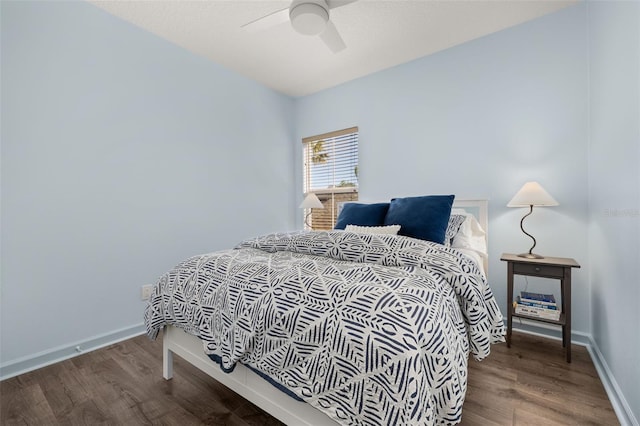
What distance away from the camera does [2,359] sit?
1721 mm

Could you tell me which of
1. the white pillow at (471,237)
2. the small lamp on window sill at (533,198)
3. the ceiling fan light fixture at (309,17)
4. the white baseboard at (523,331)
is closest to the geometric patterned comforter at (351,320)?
the white baseboard at (523,331)

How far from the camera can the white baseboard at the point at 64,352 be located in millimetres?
1742

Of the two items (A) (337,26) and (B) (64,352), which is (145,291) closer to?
(B) (64,352)

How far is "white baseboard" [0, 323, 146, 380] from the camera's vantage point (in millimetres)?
1742

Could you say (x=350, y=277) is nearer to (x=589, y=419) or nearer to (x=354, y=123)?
(x=589, y=419)

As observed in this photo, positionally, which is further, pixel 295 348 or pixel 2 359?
pixel 2 359

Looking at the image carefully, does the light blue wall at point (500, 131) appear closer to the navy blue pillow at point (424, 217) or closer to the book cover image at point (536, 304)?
the book cover image at point (536, 304)

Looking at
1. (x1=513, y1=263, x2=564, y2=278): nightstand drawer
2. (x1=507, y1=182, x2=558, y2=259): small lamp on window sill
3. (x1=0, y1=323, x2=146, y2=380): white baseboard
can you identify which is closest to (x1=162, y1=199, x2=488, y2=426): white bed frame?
(x1=0, y1=323, x2=146, y2=380): white baseboard

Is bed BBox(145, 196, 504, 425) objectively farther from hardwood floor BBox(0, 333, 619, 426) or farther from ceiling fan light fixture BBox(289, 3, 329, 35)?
ceiling fan light fixture BBox(289, 3, 329, 35)

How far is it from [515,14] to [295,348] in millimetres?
2951

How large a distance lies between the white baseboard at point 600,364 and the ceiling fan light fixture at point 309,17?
2556 mm

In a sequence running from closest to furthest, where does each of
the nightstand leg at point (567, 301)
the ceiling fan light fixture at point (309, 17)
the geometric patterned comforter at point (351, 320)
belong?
the geometric patterned comforter at point (351, 320), the ceiling fan light fixture at point (309, 17), the nightstand leg at point (567, 301)

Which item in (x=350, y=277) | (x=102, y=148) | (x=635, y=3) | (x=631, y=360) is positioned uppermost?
(x=635, y=3)

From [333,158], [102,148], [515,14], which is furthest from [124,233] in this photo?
[515,14]
